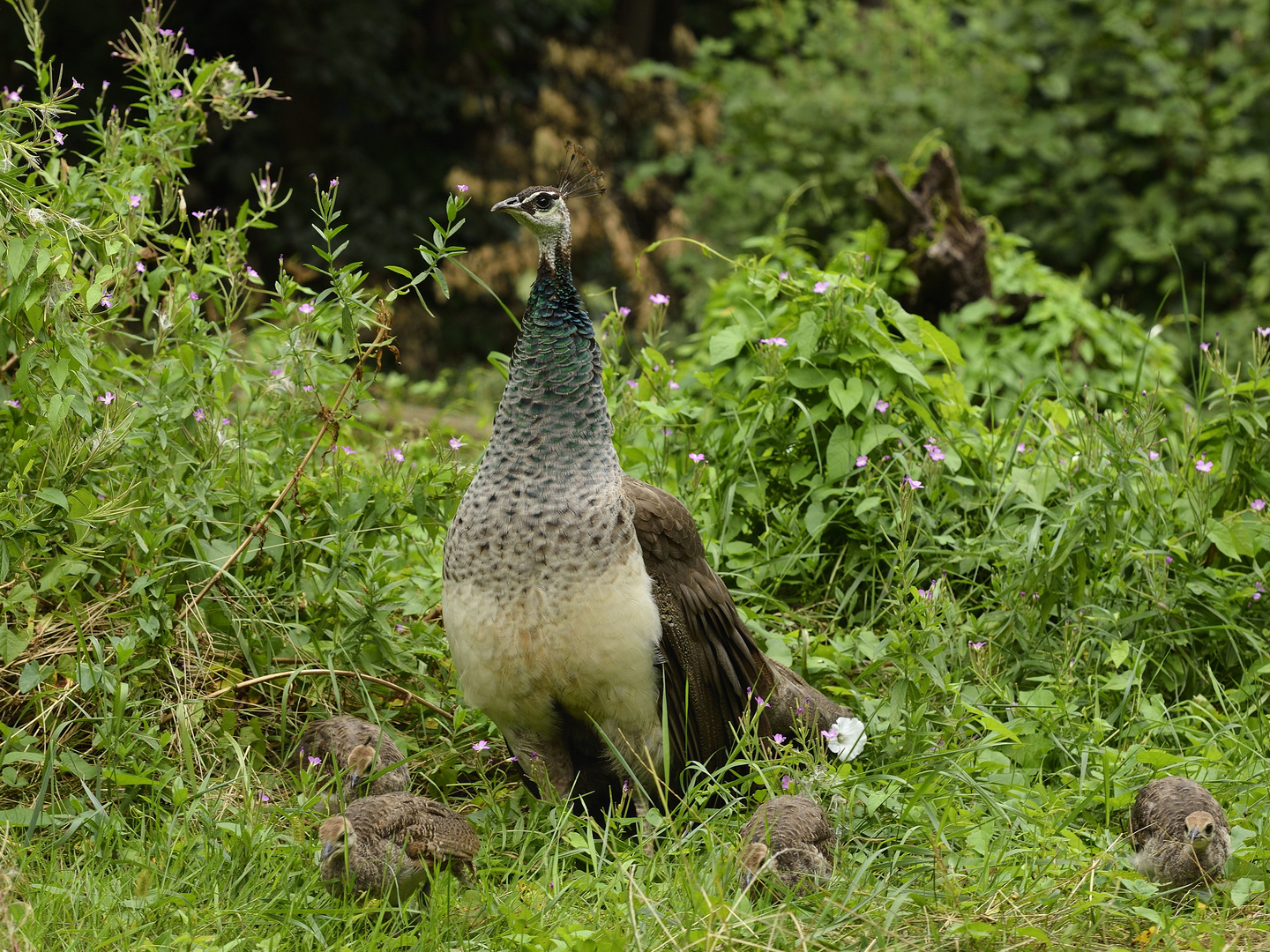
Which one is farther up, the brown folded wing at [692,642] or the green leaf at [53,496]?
the green leaf at [53,496]

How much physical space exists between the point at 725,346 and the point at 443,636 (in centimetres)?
147

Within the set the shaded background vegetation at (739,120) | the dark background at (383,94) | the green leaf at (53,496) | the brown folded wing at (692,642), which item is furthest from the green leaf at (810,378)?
the dark background at (383,94)

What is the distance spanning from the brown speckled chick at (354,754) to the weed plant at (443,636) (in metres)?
0.11

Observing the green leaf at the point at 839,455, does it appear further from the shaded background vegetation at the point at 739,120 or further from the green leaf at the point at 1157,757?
the shaded background vegetation at the point at 739,120

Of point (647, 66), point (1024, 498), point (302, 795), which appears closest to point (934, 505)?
point (1024, 498)

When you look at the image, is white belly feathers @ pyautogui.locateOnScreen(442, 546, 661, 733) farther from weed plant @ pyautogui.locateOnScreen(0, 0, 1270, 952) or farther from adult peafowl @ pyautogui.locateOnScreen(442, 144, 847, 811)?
weed plant @ pyautogui.locateOnScreen(0, 0, 1270, 952)

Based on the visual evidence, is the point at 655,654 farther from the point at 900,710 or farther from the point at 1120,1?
the point at 1120,1

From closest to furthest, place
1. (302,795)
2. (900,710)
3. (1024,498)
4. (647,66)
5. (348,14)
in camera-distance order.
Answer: (302,795)
(900,710)
(1024,498)
(348,14)
(647,66)

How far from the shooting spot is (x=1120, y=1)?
8297mm

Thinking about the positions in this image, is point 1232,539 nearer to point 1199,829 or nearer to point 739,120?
point 1199,829

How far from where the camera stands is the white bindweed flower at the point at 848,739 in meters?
3.33

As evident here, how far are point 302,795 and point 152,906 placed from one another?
1.62 ft

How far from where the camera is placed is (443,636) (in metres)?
3.97

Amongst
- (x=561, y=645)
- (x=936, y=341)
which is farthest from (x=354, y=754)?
(x=936, y=341)
